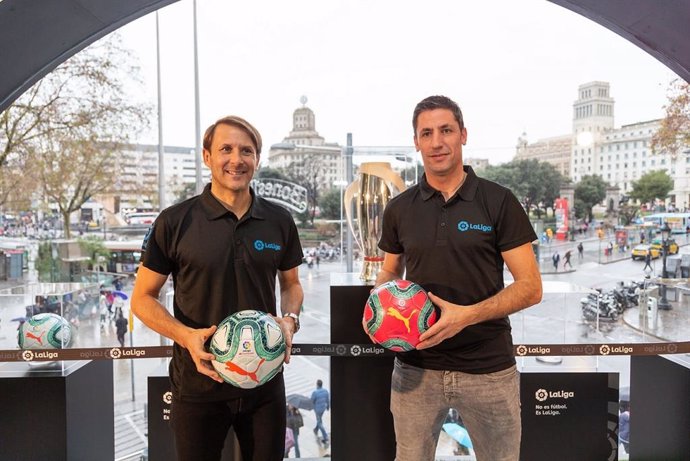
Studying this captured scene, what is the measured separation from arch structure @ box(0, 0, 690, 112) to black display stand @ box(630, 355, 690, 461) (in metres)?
1.53

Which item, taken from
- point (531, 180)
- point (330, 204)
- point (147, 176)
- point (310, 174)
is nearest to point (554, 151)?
point (531, 180)

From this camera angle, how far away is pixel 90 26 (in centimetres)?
243

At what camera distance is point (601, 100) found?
6.95m

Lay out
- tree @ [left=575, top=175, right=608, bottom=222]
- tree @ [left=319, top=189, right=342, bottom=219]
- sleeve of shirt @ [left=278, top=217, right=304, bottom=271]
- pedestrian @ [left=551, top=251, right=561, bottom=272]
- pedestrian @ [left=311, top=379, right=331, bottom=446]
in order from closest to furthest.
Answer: sleeve of shirt @ [left=278, top=217, right=304, bottom=271], pedestrian @ [left=311, top=379, right=331, bottom=446], tree @ [left=575, top=175, right=608, bottom=222], pedestrian @ [left=551, top=251, right=561, bottom=272], tree @ [left=319, top=189, right=342, bottom=219]

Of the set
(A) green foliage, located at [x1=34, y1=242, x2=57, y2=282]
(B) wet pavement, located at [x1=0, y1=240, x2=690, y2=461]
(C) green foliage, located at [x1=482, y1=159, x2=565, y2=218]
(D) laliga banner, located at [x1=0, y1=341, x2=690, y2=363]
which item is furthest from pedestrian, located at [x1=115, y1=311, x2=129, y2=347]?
(C) green foliage, located at [x1=482, y1=159, x2=565, y2=218]

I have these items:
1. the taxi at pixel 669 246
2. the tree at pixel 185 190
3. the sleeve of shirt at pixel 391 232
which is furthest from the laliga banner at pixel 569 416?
the tree at pixel 185 190

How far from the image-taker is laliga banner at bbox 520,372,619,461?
231 cm

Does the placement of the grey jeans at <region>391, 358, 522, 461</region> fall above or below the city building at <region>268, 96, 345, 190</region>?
below

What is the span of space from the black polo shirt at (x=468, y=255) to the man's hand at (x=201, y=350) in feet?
2.00

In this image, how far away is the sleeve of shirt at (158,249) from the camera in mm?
1347

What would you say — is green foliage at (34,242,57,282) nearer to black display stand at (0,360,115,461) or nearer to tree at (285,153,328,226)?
tree at (285,153,328,226)

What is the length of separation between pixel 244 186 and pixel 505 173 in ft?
23.2

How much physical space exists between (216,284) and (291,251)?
28 centimetres

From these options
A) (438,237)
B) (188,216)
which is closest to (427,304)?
(438,237)
